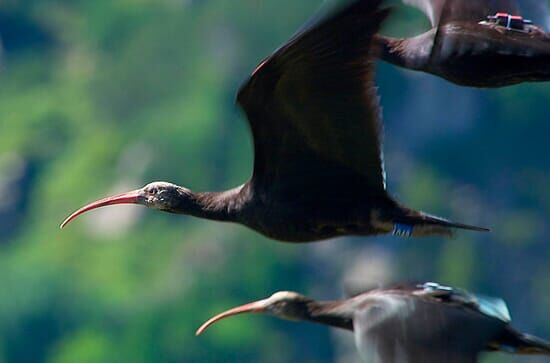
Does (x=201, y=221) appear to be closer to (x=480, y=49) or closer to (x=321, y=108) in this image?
(x=480, y=49)

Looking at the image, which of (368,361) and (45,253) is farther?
(45,253)

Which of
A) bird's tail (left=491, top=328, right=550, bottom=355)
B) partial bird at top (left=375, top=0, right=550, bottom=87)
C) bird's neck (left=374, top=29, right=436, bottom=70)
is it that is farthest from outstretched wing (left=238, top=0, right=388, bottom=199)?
bird's tail (left=491, top=328, right=550, bottom=355)

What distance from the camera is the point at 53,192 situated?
35438 mm

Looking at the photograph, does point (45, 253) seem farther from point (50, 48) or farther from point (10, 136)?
point (50, 48)

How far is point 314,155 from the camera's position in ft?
27.5

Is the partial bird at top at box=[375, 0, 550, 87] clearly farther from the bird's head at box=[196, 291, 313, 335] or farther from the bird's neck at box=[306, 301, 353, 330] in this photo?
the bird's head at box=[196, 291, 313, 335]

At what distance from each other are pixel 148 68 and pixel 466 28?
29.8 meters

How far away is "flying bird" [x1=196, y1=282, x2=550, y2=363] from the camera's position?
779cm

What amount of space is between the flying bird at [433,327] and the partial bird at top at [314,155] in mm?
378

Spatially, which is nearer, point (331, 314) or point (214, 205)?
point (214, 205)

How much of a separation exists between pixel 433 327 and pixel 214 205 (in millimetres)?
1534

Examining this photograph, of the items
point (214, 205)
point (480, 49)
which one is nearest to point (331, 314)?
point (214, 205)

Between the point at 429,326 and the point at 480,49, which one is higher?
the point at 480,49

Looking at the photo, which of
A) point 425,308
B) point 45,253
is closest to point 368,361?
point 425,308
